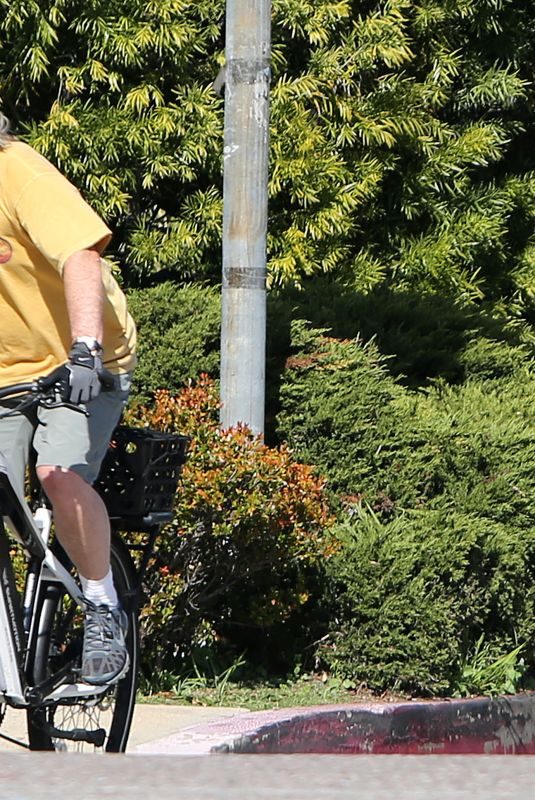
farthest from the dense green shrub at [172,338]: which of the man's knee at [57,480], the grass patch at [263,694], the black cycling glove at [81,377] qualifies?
the black cycling glove at [81,377]

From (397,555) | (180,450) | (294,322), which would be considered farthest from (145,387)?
(180,450)

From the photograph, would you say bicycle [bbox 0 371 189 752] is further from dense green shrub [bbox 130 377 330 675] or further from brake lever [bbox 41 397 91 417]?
dense green shrub [bbox 130 377 330 675]

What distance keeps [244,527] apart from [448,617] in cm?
92

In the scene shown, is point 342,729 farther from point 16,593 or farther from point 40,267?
point 40,267

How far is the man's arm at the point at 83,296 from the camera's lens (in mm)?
3891

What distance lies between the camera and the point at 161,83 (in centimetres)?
966

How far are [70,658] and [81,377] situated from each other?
1.05m

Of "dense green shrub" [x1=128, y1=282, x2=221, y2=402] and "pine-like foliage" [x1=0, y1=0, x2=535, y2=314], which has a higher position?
"pine-like foliage" [x1=0, y1=0, x2=535, y2=314]

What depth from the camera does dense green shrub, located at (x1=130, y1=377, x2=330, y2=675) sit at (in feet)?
19.4

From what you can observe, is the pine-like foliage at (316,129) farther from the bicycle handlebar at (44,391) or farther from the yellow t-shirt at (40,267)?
the bicycle handlebar at (44,391)

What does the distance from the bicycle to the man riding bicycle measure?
0.09 m

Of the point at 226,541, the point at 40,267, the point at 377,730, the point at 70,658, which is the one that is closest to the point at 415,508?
the point at 226,541

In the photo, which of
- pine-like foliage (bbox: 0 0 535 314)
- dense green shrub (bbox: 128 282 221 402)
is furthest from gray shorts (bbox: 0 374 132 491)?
pine-like foliage (bbox: 0 0 535 314)

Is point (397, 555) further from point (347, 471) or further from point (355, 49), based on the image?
point (355, 49)
